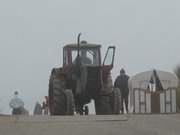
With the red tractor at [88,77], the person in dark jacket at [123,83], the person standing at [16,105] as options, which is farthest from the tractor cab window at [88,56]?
the person standing at [16,105]

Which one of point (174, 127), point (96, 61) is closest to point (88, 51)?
point (96, 61)

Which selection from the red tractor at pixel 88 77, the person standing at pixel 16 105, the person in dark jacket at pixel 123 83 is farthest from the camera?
the person standing at pixel 16 105

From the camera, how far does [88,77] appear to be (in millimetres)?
18422

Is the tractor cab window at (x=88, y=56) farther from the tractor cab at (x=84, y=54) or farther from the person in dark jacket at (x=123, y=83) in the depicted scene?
the person in dark jacket at (x=123, y=83)

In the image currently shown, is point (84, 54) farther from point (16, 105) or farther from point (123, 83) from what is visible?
point (16, 105)

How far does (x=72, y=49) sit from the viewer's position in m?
18.8

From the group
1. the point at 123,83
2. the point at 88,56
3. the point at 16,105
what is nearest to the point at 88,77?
the point at 88,56

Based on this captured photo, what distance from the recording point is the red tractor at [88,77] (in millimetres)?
18438

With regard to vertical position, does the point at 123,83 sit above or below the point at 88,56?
below

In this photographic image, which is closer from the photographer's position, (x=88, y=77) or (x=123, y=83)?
(x=88, y=77)

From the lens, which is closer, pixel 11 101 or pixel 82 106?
pixel 82 106

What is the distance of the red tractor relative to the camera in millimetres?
18438

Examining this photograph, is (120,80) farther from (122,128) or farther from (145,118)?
(122,128)

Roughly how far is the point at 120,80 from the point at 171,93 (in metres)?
2.62
